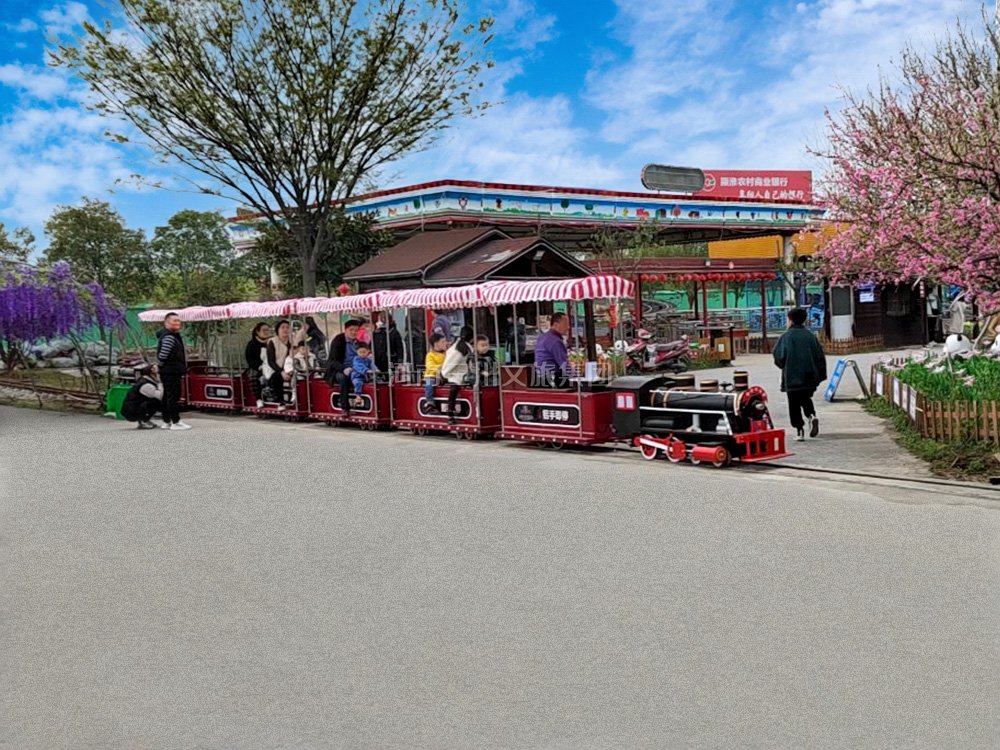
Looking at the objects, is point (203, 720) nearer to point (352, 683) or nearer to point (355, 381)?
point (352, 683)

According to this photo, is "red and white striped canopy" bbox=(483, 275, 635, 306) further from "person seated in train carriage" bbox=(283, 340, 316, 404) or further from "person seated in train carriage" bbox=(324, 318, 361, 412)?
"person seated in train carriage" bbox=(283, 340, 316, 404)

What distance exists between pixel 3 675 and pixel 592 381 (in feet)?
31.7

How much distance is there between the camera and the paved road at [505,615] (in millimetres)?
4660

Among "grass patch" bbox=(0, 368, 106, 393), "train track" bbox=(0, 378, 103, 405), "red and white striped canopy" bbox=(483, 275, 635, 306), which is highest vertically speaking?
"red and white striped canopy" bbox=(483, 275, 635, 306)

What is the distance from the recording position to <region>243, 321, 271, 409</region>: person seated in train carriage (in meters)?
20.8

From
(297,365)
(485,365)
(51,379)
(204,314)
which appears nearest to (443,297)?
(485,365)

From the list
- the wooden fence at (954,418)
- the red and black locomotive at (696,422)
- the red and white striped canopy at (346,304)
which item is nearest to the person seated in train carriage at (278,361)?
the red and white striped canopy at (346,304)

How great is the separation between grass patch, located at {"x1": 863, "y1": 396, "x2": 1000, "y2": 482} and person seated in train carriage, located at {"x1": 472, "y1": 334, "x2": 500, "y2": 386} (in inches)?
236

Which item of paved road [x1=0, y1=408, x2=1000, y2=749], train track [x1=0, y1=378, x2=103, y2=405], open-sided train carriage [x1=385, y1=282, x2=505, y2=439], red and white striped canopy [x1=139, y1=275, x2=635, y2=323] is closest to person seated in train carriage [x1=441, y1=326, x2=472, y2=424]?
open-sided train carriage [x1=385, y1=282, x2=505, y2=439]

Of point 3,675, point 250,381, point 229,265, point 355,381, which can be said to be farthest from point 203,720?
point 229,265

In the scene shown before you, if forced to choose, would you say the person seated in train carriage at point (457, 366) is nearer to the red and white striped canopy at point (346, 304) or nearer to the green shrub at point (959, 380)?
the red and white striped canopy at point (346, 304)

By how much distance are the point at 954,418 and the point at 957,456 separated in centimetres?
111

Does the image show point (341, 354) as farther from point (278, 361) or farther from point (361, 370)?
point (278, 361)

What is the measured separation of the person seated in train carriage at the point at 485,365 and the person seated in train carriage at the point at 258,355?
6.52m
